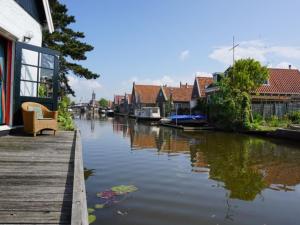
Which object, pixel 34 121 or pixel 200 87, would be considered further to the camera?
pixel 200 87

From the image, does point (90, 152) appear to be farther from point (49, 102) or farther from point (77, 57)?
point (77, 57)

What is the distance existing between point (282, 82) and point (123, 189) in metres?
36.5

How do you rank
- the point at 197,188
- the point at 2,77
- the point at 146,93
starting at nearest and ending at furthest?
the point at 197,188
the point at 2,77
the point at 146,93

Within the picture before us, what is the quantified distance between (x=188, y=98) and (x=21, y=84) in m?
52.5

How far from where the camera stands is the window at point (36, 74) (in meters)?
10.1

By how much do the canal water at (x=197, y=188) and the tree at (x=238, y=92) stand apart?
1522cm

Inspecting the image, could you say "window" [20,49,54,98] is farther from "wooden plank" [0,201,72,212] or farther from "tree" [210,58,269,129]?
"tree" [210,58,269,129]

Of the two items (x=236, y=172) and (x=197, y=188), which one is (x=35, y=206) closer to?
(x=197, y=188)

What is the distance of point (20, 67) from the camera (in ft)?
32.1

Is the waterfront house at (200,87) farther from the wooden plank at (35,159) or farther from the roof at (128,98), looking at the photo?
the roof at (128,98)

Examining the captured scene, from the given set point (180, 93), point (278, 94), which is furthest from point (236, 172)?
point (180, 93)

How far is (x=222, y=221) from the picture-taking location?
20.4 feet

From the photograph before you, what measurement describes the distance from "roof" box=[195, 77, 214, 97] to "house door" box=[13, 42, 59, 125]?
39.2 meters

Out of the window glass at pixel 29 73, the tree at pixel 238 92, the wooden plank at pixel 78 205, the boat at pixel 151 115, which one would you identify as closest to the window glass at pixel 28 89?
the window glass at pixel 29 73
